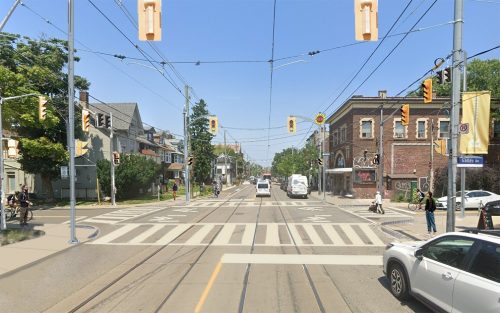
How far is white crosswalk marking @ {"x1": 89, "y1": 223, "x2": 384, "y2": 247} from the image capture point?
571 inches

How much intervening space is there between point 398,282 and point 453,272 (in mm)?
→ 1805

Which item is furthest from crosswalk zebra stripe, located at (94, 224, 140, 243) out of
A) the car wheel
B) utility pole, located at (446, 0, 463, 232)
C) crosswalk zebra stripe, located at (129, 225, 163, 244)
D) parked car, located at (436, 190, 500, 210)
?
parked car, located at (436, 190, 500, 210)

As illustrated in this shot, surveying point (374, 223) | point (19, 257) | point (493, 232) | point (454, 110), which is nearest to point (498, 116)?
point (374, 223)

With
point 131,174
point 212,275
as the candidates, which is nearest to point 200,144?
point 131,174

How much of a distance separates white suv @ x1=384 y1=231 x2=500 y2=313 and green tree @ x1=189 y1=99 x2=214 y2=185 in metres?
60.8

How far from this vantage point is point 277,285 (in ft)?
28.4

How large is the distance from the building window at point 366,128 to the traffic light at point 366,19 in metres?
35.5

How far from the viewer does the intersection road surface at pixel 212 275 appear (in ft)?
24.5

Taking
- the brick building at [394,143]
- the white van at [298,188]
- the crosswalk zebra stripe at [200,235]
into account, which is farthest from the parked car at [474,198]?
the crosswalk zebra stripe at [200,235]

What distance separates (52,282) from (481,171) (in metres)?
36.6

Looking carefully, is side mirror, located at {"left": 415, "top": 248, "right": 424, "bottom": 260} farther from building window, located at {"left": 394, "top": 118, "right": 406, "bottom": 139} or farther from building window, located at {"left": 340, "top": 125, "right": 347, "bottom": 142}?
building window, located at {"left": 340, "top": 125, "right": 347, "bottom": 142}

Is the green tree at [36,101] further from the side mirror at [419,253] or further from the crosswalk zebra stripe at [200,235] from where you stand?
the side mirror at [419,253]

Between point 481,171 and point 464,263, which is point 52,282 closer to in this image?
point 464,263

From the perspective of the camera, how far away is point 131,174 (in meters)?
37.9
